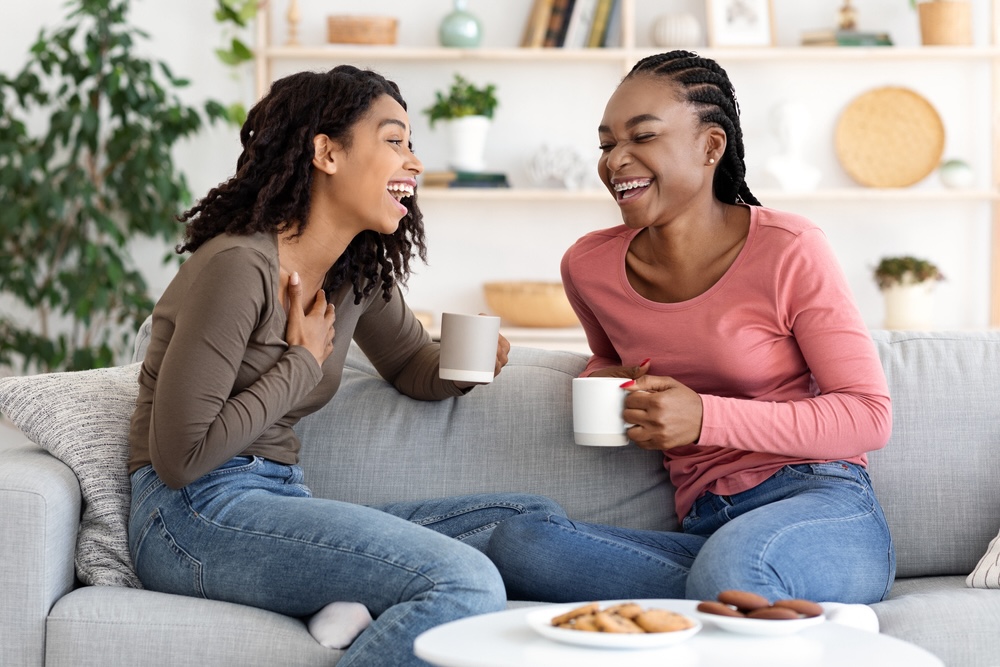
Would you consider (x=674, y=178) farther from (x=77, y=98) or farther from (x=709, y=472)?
(x=77, y=98)

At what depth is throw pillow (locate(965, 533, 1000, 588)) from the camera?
5.49ft

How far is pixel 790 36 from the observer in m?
4.05

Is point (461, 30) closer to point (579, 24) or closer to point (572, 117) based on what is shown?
point (579, 24)

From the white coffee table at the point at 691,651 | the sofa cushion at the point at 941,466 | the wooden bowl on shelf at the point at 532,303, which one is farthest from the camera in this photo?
the wooden bowl on shelf at the point at 532,303

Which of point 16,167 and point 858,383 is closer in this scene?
point 858,383

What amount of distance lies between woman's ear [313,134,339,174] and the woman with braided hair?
16.7 inches

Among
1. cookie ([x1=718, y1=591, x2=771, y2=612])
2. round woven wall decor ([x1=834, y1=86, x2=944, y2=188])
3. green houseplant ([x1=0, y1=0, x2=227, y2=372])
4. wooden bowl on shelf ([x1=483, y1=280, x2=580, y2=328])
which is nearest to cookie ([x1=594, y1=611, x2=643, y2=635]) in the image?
cookie ([x1=718, y1=591, x2=771, y2=612])

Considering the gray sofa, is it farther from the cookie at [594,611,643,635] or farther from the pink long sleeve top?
the cookie at [594,611,643,635]

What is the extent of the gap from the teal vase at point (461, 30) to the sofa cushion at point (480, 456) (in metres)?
2.21

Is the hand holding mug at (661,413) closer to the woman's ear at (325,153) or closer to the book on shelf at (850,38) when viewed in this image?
the woman's ear at (325,153)

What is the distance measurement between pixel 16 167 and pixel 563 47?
186 centimetres

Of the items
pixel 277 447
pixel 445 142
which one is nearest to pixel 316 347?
pixel 277 447

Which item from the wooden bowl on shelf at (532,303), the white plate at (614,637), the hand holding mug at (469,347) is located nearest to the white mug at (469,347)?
the hand holding mug at (469,347)

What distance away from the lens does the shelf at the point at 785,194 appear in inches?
151
